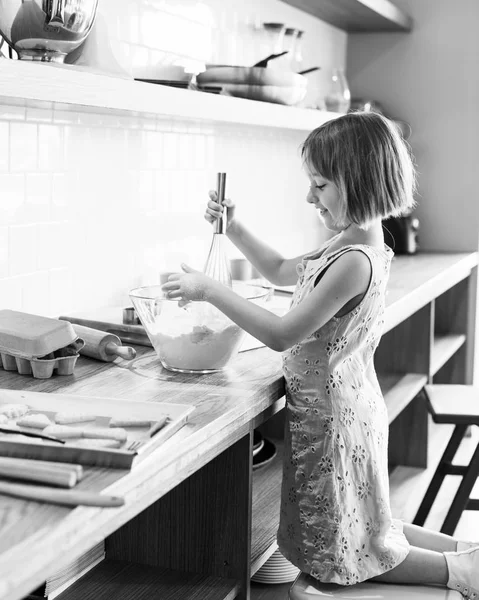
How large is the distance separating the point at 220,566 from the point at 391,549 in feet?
1.14

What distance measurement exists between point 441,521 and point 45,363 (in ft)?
6.72

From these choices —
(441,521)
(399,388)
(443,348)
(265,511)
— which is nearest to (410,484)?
(441,521)

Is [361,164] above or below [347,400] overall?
above

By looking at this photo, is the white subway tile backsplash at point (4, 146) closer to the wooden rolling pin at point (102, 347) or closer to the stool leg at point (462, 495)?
the wooden rolling pin at point (102, 347)

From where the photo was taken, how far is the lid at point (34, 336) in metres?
1.64

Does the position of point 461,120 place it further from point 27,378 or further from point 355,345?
point 27,378

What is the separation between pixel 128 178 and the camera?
8.18ft

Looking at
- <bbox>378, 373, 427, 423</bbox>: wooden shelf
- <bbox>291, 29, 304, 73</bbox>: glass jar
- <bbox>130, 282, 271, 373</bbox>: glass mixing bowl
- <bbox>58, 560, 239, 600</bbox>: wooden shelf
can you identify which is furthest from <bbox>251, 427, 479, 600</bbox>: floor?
<bbox>291, 29, 304, 73</bbox>: glass jar

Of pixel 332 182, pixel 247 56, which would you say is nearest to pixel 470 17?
pixel 247 56

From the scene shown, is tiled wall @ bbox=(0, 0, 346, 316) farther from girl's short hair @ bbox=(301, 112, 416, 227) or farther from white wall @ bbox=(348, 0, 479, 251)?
white wall @ bbox=(348, 0, 479, 251)

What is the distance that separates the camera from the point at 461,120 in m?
4.27

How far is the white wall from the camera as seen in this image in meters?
4.23

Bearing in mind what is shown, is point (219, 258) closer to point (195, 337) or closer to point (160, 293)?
point (160, 293)

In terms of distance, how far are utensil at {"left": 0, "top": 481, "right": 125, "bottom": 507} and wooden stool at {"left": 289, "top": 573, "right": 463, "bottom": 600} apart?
0.72 meters
